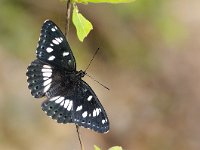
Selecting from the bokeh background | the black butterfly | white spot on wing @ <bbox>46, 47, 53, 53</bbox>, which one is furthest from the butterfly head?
the bokeh background

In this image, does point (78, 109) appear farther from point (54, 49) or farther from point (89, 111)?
point (54, 49)

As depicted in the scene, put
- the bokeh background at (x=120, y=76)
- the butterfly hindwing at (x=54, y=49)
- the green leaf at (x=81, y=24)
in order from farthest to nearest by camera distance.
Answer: the bokeh background at (x=120, y=76) < the butterfly hindwing at (x=54, y=49) < the green leaf at (x=81, y=24)

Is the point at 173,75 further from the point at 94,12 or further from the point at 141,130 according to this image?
the point at 94,12

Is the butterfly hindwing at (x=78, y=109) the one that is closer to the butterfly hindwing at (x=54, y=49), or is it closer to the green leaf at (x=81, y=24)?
the butterfly hindwing at (x=54, y=49)

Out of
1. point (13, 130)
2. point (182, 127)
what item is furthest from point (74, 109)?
point (182, 127)

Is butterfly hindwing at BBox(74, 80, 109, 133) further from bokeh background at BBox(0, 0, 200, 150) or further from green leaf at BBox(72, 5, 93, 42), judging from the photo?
bokeh background at BBox(0, 0, 200, 150)

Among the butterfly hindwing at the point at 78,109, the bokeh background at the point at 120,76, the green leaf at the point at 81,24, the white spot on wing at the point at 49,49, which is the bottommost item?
the butterfly hindwing at the point at 78,109

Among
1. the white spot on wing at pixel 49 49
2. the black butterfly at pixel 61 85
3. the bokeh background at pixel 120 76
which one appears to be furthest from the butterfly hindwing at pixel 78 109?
the bokeh background at pixel 120 76
